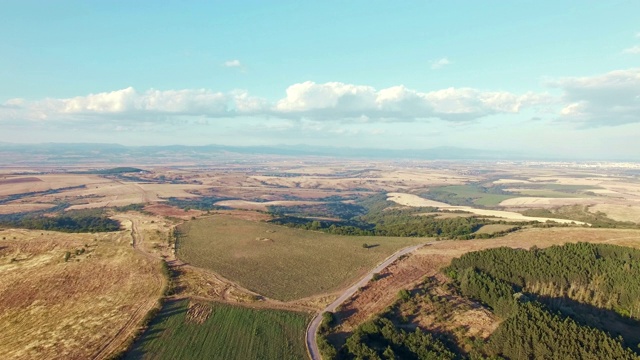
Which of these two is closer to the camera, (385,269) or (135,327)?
(135,327)

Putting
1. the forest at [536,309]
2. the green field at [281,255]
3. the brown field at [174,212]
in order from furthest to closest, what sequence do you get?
the brown field at [174,212]
the green field at [281,255]
the forest at [536,309]

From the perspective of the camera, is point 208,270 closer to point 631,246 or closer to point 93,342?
point 93,342

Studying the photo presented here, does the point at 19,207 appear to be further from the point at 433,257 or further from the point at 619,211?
the point at 619,211

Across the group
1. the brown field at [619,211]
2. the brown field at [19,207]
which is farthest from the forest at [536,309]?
the brown field at [19,207]

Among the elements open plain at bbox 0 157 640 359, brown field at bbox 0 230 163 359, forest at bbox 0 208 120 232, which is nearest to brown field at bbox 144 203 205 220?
open plain at bbox 0 157 640 359

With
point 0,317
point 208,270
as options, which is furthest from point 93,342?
point 208,270

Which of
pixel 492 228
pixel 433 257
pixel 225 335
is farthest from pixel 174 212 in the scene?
pixel 492 228

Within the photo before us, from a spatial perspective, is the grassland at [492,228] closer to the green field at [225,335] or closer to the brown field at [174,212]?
the green field at [225,335]
